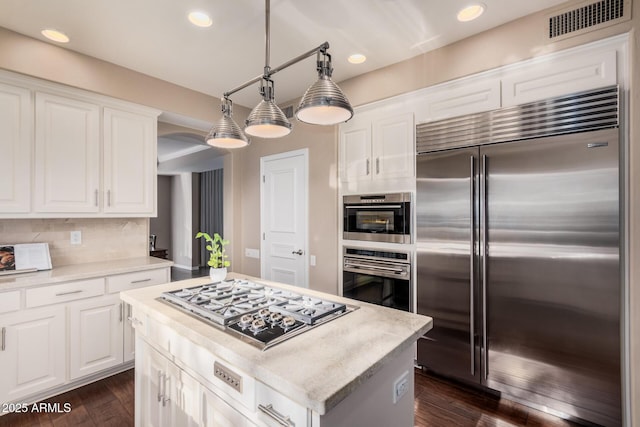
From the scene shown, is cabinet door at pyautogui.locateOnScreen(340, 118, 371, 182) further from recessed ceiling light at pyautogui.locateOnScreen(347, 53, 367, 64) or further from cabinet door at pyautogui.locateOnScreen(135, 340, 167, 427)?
cabinet door at pyautogui.locateOnScreen(135, 340, 167, 427)

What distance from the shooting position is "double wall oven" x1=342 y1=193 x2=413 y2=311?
9.22 ft

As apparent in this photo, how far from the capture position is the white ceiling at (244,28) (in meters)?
2.09

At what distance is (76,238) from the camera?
298 cm

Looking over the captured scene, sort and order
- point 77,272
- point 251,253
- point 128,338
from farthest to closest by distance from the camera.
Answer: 1. point 251,253
2. point 128,338
3. point 77,272

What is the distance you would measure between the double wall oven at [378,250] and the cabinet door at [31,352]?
2.51m

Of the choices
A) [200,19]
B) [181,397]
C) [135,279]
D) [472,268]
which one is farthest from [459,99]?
[135,279]

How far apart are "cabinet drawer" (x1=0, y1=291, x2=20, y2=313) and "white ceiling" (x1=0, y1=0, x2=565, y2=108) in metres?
2.02

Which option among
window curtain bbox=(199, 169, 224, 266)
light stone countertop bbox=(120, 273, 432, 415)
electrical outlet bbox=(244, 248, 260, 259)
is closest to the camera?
light stone countertop bbox=(120, 273, 432, 415)

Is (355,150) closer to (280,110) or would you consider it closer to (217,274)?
(280,110)

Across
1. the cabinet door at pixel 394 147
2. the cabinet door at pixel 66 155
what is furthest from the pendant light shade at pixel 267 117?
the cabinet door at pixel 66 155

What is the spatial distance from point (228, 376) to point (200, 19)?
2.40 m

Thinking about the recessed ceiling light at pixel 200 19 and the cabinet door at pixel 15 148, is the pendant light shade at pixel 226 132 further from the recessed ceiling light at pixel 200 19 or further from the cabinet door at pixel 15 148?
the cabinet door at pixel 15 148

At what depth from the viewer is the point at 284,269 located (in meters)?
3.88

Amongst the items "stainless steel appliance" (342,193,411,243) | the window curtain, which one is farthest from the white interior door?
the window curtain
